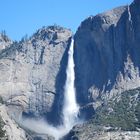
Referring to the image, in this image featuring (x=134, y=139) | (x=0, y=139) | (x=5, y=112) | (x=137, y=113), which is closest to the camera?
(x=0, y=139)

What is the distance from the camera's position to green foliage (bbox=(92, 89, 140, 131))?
172 meters

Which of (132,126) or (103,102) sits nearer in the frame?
(132,126)

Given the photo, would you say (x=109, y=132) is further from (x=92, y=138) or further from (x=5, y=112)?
(x=5, y=112)

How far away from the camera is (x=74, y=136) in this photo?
591 feet

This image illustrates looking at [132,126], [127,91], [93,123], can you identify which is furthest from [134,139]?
[127,91]

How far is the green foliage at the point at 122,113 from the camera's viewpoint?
172 meters

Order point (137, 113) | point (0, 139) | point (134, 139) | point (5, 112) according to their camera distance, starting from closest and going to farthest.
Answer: point (0, 139)
point (134, 139)
point (137, 113)
point (5, 112)

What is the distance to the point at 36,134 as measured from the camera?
19825 centimetres

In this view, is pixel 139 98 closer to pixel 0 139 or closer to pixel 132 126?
pixel 132 126

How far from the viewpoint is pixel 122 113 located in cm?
18062

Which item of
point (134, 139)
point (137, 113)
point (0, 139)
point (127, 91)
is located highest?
point (127, 91)

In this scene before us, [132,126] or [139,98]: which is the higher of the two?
[139,98]

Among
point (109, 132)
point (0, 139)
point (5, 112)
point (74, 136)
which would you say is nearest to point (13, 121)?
point (5, 112)

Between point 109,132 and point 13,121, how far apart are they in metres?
35.5
